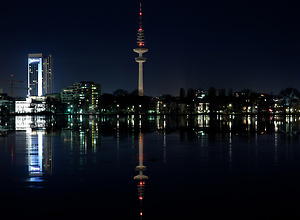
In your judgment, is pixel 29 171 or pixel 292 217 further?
pixel 29 171

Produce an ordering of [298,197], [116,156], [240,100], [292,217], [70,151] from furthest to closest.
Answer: [240,100] → [70,151] → [116,156] → [298,197] → [292,217]

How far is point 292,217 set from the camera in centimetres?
747

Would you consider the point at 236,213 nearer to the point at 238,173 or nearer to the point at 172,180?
the point at 172,180

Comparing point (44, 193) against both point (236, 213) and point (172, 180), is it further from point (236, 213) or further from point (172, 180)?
point (236, 213)

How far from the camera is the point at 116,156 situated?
661 inches

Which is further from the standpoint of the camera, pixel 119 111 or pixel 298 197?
pixel 119 111

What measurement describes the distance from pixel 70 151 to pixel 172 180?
8.97m

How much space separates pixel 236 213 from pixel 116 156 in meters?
9.67

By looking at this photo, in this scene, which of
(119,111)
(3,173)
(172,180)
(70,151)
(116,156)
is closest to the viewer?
(172,180)

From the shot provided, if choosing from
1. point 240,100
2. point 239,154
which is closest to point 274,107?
point 240,100

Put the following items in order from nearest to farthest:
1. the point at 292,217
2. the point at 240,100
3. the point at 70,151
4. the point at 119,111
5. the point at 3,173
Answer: the point at 292,217 < the point at 3,173 < the point at 70,151 < the point at 240,100 < the point at 119,111

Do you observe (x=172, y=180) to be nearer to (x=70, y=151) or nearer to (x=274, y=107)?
(x=70, y=151)

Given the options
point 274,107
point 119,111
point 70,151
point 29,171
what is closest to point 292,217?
point 29,171

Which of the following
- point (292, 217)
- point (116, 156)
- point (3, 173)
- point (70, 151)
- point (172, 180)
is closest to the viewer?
point (292, 217)
